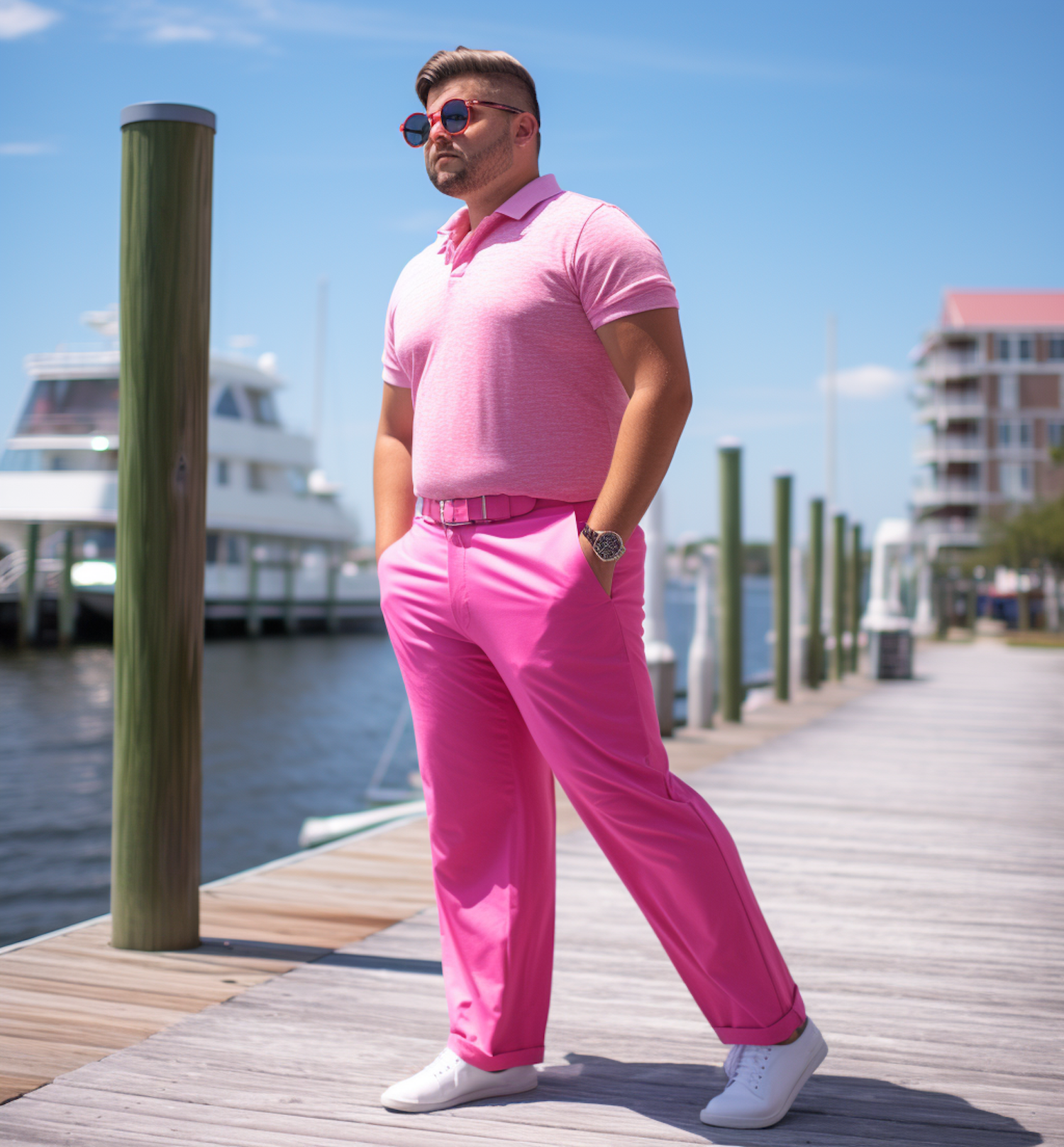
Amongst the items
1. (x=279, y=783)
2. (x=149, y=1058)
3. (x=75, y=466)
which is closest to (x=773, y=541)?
(x=279, y=783)

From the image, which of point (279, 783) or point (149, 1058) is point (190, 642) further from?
point (279, 783)

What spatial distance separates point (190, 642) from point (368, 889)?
1126mm

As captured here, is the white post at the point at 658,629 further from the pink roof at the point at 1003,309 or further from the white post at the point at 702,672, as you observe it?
the pink roof at the point at 1003,309

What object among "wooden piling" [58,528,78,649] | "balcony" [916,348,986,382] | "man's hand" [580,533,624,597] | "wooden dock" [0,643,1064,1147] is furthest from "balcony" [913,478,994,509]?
"man's hand" [580,533,624,597]

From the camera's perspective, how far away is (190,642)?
2.89 m

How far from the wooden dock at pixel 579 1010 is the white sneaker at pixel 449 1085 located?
23 millimetres

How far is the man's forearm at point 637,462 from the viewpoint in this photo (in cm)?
179

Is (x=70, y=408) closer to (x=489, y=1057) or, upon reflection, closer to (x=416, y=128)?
(x=416, y=128)

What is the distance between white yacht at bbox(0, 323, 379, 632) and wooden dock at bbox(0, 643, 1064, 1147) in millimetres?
26998

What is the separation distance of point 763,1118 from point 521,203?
1.43 meters

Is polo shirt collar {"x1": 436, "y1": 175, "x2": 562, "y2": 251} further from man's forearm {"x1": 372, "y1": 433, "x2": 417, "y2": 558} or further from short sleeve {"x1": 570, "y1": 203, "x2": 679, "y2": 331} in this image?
man's forearm {"x1": 372, "y1": 433, "x2": 417, "y2": 558}

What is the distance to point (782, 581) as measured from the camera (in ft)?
35.9

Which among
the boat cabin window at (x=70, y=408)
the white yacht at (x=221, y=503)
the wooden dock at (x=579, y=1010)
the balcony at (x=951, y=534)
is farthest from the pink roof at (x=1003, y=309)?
the wooden dock at (x=579, y=1010)

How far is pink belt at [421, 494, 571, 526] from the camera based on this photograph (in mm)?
1903
